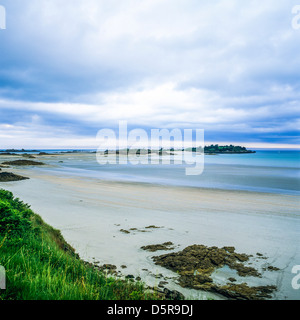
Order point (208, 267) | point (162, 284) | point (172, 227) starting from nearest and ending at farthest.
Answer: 1. point (162, 284)
2. point (208, 267)
3. point (172, 227)

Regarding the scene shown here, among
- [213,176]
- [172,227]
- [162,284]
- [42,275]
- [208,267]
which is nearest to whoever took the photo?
[42,275]

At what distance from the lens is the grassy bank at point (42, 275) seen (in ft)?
10.8

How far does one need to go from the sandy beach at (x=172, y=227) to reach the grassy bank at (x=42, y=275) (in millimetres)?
1530

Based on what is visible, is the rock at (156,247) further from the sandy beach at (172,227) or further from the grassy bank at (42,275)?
the grassy bank at (42,275)

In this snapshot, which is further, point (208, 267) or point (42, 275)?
point (208, 267)

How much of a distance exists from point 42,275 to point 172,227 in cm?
637

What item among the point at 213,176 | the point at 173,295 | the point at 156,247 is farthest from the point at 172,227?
the point at 213,176

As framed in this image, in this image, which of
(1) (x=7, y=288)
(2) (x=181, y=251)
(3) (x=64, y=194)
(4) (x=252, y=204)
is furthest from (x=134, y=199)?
(1) (x=7, y=288)

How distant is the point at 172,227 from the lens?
938cm

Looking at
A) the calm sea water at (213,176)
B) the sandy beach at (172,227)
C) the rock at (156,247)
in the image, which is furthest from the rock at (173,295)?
the calm sea water at (213,176)


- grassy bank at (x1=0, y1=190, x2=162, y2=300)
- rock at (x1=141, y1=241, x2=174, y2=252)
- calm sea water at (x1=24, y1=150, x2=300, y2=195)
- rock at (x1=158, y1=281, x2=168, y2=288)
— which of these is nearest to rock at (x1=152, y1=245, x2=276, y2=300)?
rock at (x1=158, y1=281, x2=168, y2=288)

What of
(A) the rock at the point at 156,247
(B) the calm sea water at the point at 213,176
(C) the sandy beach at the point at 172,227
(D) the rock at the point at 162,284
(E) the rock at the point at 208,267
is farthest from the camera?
(B) the calm sea water at the point at 213,176

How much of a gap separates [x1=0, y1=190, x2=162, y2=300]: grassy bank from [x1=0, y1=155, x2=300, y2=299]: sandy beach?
5.02 feet

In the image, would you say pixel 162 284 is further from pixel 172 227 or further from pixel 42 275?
pixel 172 227
